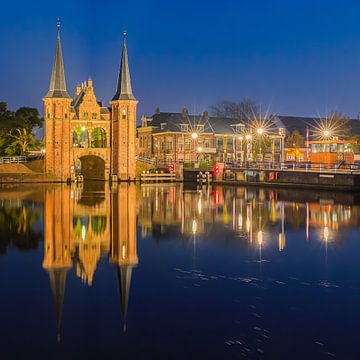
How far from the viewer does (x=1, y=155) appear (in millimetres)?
66688

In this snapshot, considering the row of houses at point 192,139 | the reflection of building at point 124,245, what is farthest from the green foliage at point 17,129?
the reflection of building at point 124,245

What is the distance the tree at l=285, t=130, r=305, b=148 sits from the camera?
84.5 m

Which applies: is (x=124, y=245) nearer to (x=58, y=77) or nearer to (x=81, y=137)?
(x=58, y=77)

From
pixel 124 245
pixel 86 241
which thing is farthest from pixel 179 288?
pixel 86 241

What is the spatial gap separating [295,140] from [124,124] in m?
33.6

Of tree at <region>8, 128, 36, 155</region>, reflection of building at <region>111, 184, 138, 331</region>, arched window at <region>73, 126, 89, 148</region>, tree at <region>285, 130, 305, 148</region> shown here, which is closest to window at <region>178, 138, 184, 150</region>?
arched window at <region>73, 126, 89, 148</region>

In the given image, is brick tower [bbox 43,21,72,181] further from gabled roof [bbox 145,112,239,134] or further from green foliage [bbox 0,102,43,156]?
gabled roof [bbox 145,112,239,134]

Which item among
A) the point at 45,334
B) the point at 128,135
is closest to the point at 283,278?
the point at 45,334

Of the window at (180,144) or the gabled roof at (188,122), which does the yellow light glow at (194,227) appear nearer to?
the window at (180,144)

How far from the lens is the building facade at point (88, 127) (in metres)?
59.7

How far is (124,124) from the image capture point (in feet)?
199

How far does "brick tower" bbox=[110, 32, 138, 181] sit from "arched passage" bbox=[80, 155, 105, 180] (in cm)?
474

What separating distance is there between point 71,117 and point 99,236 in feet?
147

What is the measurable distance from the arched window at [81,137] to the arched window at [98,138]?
0.85 m
